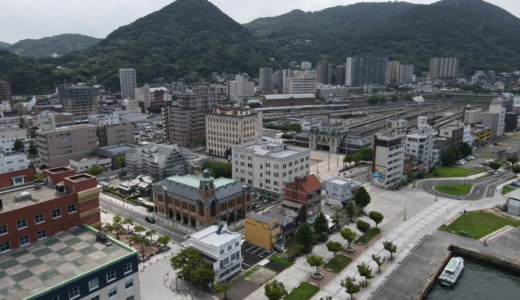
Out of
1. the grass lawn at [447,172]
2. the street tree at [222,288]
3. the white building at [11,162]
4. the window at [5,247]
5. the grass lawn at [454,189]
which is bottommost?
the grass lawn at [454,189]

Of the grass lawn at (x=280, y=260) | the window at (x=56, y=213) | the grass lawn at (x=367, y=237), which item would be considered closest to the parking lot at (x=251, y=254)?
the grass lawn at (x=280, y=260)

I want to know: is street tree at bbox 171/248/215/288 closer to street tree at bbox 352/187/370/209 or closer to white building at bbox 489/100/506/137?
street tree at bbox 352/187/370/209

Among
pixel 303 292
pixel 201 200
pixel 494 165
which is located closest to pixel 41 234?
pixel 201 200

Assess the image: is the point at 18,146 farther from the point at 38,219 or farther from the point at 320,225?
the point at 320,225

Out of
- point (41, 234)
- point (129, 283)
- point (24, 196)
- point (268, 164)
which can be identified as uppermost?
point (24, 196)

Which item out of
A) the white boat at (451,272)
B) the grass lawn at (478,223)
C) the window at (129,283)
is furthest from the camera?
the grass lawn at (478,223)

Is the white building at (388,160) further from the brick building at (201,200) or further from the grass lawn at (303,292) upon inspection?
the grass lawn at (303,292)

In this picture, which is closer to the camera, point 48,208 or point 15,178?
point 48,208
